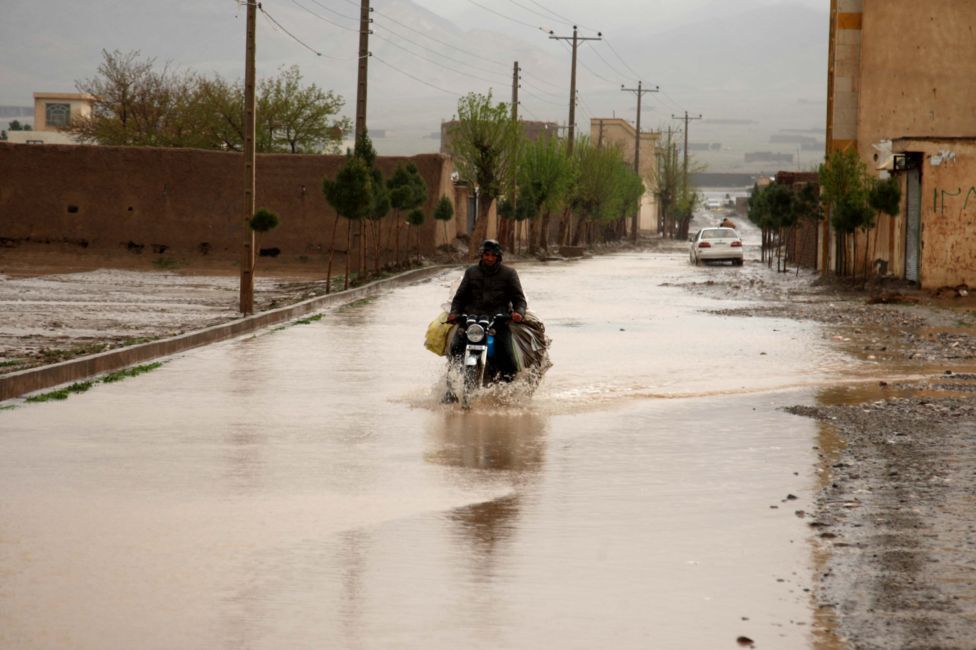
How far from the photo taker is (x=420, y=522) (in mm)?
8672

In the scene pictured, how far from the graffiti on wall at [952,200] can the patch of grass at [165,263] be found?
20714mm

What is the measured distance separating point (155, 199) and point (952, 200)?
22804 millimetres

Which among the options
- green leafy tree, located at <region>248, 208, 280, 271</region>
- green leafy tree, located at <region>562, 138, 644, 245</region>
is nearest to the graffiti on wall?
green leafy tree, located at <region>248, 208, 280, 271</region>

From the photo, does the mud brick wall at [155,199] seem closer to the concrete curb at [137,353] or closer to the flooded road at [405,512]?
the concrete curb at [137,353]

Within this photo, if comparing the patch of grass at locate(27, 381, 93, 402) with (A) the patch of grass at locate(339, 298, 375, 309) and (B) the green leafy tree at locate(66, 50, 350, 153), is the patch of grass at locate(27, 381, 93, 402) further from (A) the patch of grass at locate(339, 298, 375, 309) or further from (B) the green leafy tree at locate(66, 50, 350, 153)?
(B) the green leafy tree at locate(66, 50, 350, 153)

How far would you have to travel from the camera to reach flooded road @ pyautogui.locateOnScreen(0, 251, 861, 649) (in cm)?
648

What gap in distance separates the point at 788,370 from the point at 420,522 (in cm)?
1012

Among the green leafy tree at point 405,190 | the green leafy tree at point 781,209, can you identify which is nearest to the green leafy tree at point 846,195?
the green leafy tree at point 781,209

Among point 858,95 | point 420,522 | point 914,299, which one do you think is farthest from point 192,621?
point 858,95

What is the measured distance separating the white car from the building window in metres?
115

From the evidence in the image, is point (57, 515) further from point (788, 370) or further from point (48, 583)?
point (788, 370)

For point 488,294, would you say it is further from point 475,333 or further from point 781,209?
point 781,209

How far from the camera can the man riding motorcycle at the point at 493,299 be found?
1455 cm

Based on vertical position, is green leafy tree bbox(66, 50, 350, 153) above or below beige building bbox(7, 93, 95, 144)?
below
